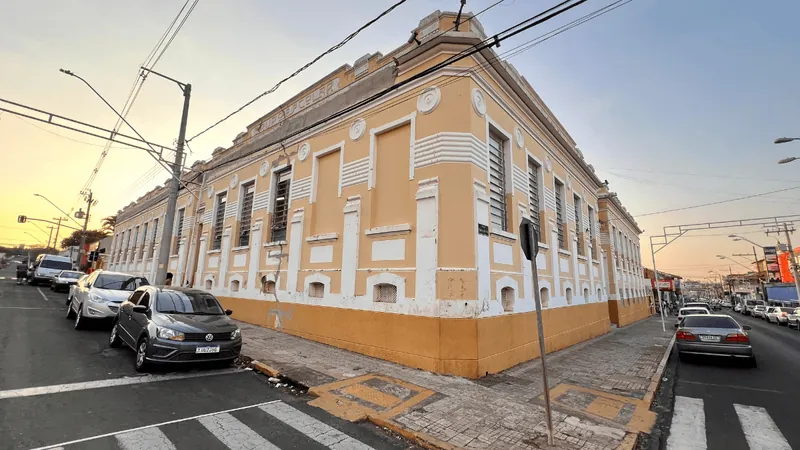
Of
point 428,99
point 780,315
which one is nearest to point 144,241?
point 428,99

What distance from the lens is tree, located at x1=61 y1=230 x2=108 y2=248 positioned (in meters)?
62.7

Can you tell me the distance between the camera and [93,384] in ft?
18.9

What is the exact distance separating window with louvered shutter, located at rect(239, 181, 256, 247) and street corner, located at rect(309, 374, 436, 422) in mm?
10065

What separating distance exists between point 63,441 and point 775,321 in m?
43.9

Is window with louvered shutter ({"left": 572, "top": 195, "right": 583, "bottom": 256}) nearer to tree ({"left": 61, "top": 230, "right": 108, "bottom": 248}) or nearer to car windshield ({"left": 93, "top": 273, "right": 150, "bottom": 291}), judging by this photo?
car windshield ({"left": 93, "top": 273, "right": 150, "bottom": 291})

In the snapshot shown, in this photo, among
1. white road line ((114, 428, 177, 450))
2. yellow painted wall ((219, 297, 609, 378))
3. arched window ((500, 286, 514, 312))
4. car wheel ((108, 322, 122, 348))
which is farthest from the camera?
arched window ((500, 286, 514, 312))

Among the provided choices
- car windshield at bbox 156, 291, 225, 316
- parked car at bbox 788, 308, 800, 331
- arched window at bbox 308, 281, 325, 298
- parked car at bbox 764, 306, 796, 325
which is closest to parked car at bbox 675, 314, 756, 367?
arched window at bbox 308, 281, 325, 298

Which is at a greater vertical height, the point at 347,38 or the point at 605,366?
the point at 347,38

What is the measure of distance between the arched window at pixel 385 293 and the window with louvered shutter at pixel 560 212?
793 centimetres

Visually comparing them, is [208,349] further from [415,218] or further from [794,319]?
[794,319]

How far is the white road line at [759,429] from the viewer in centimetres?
467

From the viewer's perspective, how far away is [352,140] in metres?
10.5

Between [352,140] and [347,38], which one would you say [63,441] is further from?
[352,140]

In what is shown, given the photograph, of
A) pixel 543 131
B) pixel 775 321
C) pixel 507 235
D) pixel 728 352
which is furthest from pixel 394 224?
pixel 775 321
